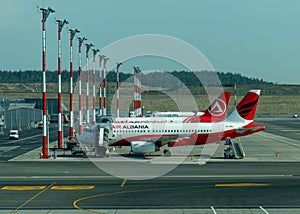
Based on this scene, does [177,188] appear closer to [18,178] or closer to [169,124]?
[18,178]

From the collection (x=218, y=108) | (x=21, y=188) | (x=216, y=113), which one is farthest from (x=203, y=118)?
(x=21, y=188)

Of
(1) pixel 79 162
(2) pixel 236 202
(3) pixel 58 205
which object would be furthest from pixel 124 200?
(1) pixel 79 162

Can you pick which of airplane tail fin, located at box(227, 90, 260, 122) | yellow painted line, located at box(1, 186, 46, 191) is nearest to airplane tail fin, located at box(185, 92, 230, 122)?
airplane tail fin, located at box(227, 90, 260, 122)

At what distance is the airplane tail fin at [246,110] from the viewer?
2768 inches

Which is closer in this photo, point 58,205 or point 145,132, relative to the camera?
point 58,205

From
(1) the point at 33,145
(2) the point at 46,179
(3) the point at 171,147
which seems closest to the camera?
(2) the point at 46,179

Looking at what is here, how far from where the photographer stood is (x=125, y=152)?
7144cm

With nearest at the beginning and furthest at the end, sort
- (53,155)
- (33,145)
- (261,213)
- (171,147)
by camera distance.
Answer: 1. (261,213)
2. (53,155)
3. (171,147)
4. (33,145)

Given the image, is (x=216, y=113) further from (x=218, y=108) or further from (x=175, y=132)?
(x=175, y=132)

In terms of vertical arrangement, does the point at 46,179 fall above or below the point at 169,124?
below

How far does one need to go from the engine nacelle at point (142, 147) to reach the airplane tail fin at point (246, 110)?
1071cm

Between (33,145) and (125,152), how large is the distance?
2026 cm

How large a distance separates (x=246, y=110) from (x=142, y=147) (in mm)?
14021

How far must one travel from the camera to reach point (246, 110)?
232 ft
